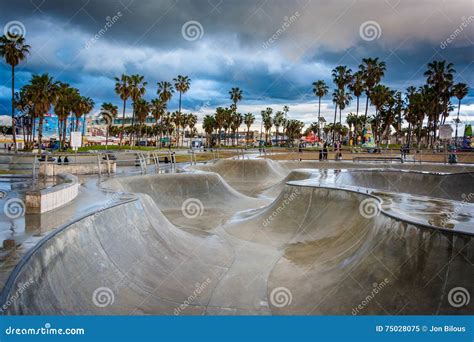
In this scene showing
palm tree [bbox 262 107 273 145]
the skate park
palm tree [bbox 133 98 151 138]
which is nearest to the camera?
the skate park

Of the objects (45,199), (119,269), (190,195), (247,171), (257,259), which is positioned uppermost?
(45,199)

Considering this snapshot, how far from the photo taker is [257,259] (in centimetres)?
917

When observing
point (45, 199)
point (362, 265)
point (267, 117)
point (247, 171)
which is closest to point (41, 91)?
point (247, 171)

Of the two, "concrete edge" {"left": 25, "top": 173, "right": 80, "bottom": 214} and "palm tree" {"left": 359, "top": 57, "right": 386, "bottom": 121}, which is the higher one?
"palm tree" {"left": 359, "top": 57, "right": 386, "bottom": 121}

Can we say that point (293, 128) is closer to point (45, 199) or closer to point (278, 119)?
point (278, 119)

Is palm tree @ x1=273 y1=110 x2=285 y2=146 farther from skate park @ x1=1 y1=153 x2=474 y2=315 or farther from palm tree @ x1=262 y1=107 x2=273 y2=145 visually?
skate park @ x1=1 y1=153 x2=474 y2=315

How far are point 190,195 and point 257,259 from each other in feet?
24.9

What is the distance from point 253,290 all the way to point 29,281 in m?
4.42

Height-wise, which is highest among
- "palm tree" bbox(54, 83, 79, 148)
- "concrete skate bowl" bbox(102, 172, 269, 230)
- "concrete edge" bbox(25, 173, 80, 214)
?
"palm tree" bbox(54, 83, 79, 148)

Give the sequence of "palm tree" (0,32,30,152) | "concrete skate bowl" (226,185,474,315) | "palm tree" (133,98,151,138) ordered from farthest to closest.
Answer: "palm tree" (133,98,151,138), "palm tree" (0,32,30,152), "concrete skate bowl" (226,185,474,315)

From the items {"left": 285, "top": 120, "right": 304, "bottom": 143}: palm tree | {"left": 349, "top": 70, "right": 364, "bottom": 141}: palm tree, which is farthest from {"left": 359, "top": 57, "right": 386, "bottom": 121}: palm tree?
{"left": 285, "top": 120, "right": 304, "bottom": 143}: palm tree

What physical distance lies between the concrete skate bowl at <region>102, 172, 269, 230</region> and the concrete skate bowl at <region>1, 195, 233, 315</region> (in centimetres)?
424

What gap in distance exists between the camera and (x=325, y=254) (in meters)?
8.48

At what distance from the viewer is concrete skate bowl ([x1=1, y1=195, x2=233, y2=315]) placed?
403cm
